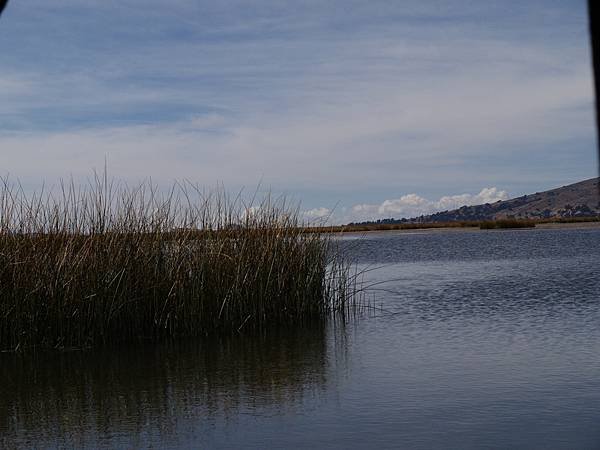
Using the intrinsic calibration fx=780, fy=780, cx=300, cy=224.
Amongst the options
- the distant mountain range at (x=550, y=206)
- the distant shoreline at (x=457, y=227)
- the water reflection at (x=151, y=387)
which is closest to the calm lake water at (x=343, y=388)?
the water reflection at (x=151, y=387)

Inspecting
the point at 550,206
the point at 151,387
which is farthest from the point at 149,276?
the point at 550,206

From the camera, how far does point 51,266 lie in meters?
8.92

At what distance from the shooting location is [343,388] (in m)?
6.82

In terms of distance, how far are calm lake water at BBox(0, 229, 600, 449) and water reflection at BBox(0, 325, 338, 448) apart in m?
0.02

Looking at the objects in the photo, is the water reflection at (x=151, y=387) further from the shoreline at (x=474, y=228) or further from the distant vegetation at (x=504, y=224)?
the distant vegetation at (x=504, y=224)

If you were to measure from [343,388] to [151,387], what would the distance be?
6.05 feet

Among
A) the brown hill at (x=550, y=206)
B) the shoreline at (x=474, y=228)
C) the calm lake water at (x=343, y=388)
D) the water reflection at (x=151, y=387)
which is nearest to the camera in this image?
the calm lake water at (x=343, y=388)

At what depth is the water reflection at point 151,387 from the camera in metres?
5.88

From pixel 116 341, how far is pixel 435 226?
50096 millimetres

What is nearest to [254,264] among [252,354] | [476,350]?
[252,354]

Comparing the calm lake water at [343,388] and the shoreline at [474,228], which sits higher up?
the shoreline at [474,228]

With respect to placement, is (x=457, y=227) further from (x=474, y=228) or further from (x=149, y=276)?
(x=149, y=276)

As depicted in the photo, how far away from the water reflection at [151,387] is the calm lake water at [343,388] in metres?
0.02

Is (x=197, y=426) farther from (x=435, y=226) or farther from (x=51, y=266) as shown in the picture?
(x=435, y=226)
